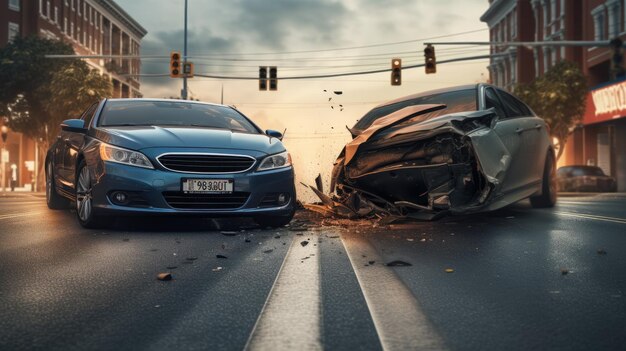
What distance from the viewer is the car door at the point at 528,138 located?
778 centimetres

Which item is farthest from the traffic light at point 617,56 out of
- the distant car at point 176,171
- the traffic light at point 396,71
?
the distant car at point 176,171

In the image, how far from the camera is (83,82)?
113 ft

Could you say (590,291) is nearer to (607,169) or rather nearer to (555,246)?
(555,246)

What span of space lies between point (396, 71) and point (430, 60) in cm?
171

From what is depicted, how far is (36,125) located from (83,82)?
3833 millimetres

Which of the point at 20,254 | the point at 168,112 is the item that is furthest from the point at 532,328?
the point at 168,112

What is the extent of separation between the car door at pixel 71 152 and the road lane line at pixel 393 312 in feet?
14.4

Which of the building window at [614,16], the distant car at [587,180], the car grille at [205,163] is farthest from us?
the building window at [614,16]

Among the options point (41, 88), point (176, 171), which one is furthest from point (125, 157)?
point (41, 88)

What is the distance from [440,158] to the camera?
21.1 ft

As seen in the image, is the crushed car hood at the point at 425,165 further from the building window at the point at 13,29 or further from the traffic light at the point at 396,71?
the building window at the point at 13,29

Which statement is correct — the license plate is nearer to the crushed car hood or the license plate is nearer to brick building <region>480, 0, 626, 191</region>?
the crushed car hood

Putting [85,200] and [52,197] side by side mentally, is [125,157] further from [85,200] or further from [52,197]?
[52,197]

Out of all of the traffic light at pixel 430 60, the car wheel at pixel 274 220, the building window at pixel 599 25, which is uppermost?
the building window at pixel 599 25
